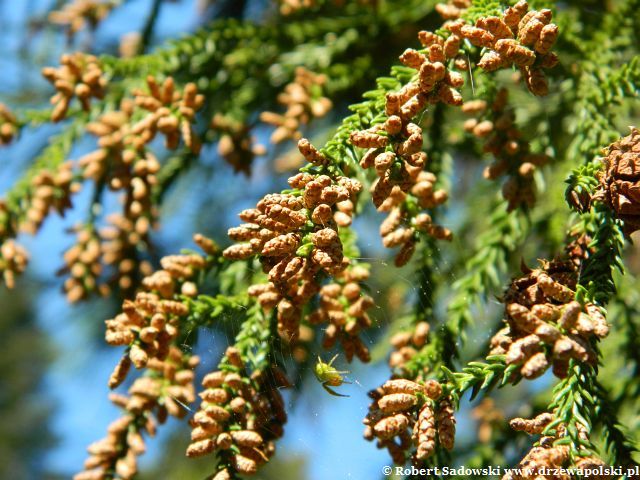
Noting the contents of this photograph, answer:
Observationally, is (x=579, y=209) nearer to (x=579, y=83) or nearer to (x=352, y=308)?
(x=352, y=308)

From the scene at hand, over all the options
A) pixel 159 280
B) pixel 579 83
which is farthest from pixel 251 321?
pixel 579 83

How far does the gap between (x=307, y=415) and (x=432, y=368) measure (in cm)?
48

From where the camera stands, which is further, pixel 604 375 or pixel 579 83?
pixel 604 375

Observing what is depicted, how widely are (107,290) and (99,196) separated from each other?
242 millimetres

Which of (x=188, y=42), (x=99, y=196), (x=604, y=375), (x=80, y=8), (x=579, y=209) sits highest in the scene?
(x=80, y=8)

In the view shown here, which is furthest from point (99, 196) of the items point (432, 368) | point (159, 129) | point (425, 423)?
point (425, 423)

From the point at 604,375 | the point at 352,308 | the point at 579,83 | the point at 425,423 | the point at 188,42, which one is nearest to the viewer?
the point at 425,423

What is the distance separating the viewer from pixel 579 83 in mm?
1312

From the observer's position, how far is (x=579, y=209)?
2.98 feet

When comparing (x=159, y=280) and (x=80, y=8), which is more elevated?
(x=80, y=8)

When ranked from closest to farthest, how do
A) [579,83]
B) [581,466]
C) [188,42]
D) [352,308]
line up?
[581,466] → [352,308] → [579,83] → [188,42]

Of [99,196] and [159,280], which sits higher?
[99,196]

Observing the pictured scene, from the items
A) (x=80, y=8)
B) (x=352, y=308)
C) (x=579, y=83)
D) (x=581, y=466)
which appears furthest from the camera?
(x=80, y=8)

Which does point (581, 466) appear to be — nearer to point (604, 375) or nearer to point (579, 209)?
point (579, 209)
